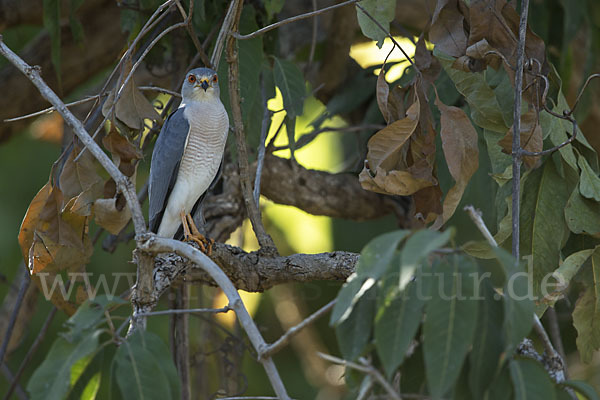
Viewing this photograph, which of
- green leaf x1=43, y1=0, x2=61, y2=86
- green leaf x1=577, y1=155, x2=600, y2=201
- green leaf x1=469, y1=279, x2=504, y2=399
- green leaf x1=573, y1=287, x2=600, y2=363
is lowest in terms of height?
green leaf x1=469, y1=279, x2=504, y2=399

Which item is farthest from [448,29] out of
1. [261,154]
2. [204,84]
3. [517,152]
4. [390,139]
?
[204,84]

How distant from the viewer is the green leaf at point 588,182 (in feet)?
8.64

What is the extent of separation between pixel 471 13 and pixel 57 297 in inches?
78.0

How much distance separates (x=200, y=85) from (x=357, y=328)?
2159 millimetres

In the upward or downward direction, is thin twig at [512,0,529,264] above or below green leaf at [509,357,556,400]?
above

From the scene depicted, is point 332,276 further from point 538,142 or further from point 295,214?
point 295,214

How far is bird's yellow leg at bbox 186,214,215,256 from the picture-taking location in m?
3.16

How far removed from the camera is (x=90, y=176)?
105 inches

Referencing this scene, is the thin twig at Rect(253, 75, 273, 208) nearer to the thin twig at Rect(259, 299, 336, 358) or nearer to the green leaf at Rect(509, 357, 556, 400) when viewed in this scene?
the thin twig at Rect(259, 299, 336, 358)

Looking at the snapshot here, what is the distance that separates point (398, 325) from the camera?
162 cm

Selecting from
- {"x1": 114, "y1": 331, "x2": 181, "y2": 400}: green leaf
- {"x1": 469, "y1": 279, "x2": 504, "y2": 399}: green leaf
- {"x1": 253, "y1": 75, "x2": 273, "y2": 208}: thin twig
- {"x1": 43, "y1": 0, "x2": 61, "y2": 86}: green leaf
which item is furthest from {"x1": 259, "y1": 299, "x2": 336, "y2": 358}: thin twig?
{"x1": 43, "y1": 0, "x2": 61, "y2": 86}: green leaf

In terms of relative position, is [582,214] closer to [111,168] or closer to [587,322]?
[587,322]

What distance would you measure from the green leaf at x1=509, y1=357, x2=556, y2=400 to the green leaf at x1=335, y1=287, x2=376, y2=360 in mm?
351

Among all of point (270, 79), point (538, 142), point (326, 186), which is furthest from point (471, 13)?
point (326, 186)
